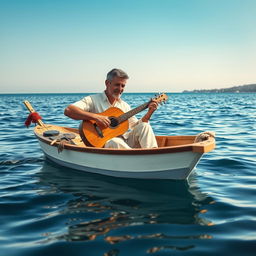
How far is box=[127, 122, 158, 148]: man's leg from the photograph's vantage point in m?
6.19

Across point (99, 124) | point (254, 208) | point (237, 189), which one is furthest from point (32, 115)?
point (254, 208)

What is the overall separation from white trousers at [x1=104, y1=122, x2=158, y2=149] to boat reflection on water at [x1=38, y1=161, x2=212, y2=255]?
72 cm

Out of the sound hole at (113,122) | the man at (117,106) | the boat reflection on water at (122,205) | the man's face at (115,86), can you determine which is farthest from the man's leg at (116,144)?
the man's face at (115,86)

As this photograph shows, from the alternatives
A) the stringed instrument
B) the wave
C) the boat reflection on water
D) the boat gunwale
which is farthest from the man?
the wave

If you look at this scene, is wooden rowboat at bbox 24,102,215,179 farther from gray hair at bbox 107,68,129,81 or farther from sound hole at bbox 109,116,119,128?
gray hair at bbox 107,68,129,81

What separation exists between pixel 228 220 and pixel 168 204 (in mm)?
992

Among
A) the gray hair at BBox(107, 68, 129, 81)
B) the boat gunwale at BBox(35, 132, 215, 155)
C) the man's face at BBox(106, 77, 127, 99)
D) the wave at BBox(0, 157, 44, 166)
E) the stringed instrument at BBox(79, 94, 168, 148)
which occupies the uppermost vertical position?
the gray hair at BBox(107, 68, 129, 81)

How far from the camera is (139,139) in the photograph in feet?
20.7

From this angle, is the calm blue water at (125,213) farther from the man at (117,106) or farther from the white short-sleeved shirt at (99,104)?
the white short-sleeved shirt at (99,104)

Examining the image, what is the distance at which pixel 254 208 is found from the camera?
4.62 metres

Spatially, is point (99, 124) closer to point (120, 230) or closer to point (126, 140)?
point (126, 140)

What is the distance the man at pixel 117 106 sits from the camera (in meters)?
6.22

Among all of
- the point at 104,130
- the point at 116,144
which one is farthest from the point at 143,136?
the point at 104,130

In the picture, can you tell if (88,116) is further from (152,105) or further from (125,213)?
(125,213)
